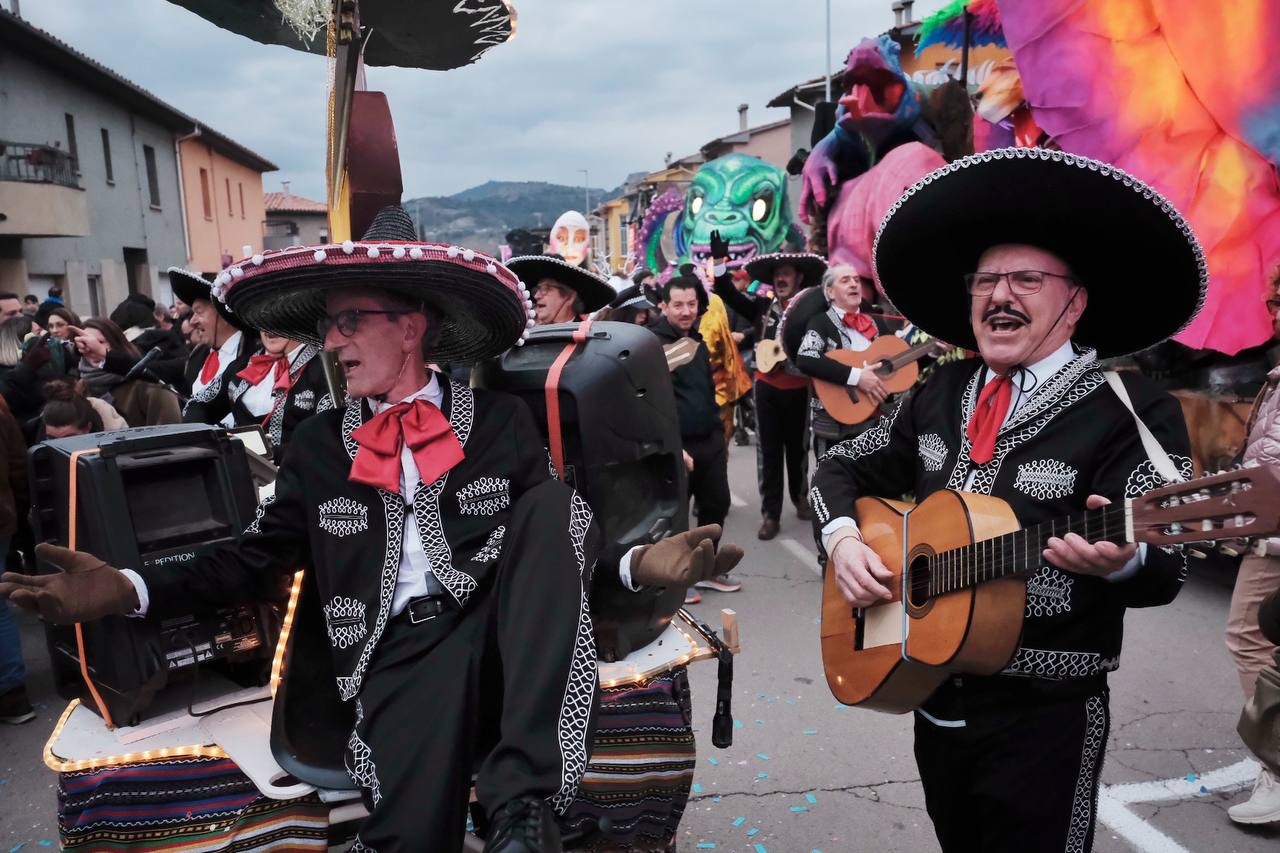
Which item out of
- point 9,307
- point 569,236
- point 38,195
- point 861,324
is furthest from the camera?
point 38,195

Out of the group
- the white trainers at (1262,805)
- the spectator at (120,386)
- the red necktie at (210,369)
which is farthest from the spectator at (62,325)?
the white trainers at (1262,805)

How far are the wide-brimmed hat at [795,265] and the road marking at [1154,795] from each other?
4887 mm

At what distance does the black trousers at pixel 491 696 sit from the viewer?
1773 mm

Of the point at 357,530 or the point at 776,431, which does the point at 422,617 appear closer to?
the point at 357,530

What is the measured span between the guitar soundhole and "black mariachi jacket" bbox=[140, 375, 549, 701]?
0.93 metres

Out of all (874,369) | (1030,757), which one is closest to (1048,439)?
(1030,757)

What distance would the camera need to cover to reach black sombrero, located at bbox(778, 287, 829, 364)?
592 centimetres

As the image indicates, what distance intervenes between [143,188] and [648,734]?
26.2m

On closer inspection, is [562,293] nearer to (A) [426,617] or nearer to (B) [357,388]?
(B) [357,388]

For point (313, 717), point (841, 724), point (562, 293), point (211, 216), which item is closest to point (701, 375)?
point (562, 293)

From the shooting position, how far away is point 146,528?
2229 millimetres

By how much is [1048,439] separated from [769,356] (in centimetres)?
459

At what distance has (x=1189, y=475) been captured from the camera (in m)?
1.66

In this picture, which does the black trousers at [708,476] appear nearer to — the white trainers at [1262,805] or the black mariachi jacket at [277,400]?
the black mariachi jacket at [277,400]
